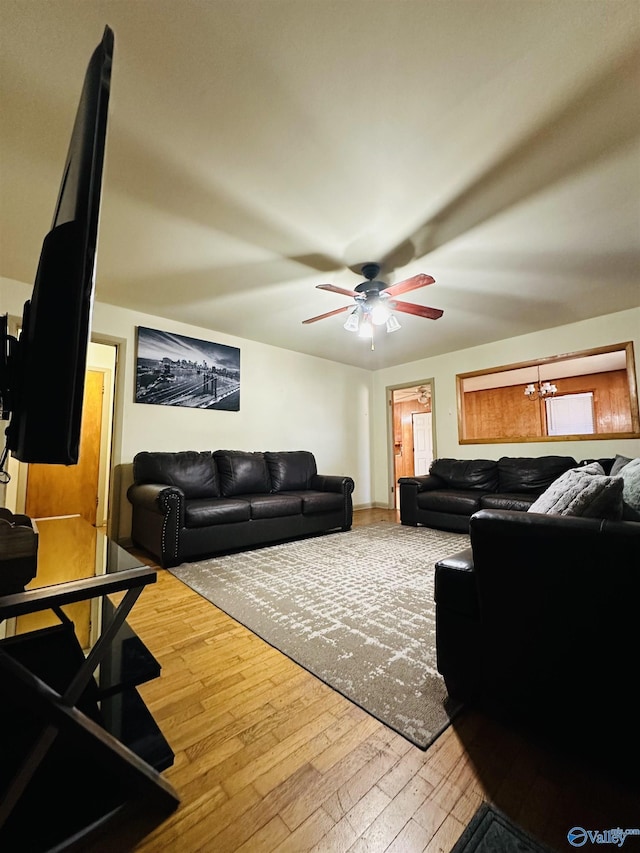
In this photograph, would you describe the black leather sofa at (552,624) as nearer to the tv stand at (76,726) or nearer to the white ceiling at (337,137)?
the tv stand at (76,726)

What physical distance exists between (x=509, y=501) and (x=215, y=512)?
9.72 ft

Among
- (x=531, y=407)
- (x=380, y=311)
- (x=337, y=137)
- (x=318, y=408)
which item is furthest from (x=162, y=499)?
(x=531, y=407)

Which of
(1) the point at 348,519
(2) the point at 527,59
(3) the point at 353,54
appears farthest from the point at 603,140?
(1) the point at 348,519

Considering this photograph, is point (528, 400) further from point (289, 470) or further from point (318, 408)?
point (289, 470)

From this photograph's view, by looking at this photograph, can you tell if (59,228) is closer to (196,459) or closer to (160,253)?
(160,253)

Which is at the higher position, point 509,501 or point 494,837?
point 509,501

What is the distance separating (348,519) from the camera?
4.19m

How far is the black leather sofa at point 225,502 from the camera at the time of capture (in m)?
2.90

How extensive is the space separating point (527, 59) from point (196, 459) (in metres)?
3.70

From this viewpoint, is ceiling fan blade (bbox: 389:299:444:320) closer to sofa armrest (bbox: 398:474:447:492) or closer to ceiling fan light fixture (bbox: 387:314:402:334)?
ceiling fan light fixture (bbox: 387:314:402:334)

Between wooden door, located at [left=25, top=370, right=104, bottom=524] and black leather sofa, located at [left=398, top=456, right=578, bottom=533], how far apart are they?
4.22 metres

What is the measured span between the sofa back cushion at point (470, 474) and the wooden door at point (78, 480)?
477 cm

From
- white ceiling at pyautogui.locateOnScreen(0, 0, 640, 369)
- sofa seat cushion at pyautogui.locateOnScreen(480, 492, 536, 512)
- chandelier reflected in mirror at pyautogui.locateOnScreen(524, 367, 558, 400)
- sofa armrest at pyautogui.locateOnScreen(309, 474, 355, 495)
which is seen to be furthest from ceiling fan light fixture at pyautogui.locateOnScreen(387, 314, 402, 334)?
chandelier reflected in mirror at pyautogui.locateOnScreen(524, 367, 558, 400)

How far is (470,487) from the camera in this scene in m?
4.44
